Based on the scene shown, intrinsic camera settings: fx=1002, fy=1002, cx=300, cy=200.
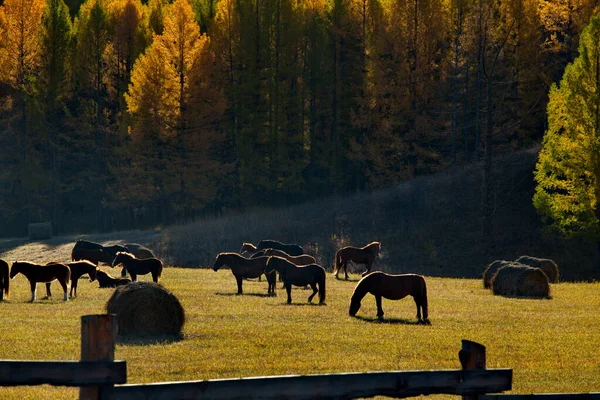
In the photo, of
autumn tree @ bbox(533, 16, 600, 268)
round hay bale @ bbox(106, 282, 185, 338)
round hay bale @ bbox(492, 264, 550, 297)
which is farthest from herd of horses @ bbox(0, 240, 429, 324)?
autumn tree @ bbox(533, 16, 600, 268)

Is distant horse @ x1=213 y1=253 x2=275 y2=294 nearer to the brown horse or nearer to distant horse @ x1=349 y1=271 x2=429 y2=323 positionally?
distant horse @ x1=349 y1=271 x2=429 y2=323

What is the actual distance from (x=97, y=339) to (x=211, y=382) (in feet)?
3.82

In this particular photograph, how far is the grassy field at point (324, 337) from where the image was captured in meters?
17.0

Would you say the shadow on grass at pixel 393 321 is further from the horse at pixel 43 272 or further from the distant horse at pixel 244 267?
the horse at pixel 43 272

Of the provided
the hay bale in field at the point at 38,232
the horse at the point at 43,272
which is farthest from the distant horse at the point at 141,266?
the hay bale in field at the point at 38,232

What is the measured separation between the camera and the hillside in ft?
174

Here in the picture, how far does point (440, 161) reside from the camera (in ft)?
219

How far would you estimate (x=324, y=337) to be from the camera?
2097cm

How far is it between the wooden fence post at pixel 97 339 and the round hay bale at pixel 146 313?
11323 mm

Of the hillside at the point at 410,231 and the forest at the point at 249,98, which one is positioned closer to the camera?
the hillside at the point at 410,231

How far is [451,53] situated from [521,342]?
46.4 m

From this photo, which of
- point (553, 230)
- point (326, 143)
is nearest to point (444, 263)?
point (553, 230)

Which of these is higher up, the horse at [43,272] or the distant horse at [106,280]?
the horse at [43,272]

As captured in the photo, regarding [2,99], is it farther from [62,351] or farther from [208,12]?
[62,351]
